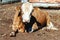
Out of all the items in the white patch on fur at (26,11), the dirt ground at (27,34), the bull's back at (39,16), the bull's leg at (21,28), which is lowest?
the dirt ground at (27,34)

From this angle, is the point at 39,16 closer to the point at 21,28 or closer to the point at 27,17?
the point at 21,28

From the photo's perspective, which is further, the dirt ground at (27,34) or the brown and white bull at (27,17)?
the dirt ground at (27,34)

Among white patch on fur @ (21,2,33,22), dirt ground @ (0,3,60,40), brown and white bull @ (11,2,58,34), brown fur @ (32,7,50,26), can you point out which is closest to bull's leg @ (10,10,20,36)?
brown and white bull @ (11,2,58,34)

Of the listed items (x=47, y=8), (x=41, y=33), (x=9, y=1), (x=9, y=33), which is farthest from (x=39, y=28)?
(x=9, y=1)

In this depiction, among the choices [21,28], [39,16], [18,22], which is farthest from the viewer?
[39,16]

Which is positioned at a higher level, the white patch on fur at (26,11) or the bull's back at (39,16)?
the white patch on fur at (26,11)

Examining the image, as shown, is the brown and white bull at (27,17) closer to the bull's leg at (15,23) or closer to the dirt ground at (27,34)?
the bull's leg at (15,23)

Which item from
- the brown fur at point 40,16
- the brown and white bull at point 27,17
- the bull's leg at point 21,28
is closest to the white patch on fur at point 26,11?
the brown and white bull at point 27,17

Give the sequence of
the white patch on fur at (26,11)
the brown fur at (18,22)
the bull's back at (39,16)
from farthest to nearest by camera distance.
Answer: the bull's back at (39,16) < the brown fur at (18,22) < the white patch on fur at (26,11)

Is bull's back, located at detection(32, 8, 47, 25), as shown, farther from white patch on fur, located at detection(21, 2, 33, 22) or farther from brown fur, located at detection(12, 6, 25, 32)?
white patch on fur, located at detection(21, 2, 33, 22)

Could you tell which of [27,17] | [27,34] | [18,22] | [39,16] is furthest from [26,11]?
[39,16]

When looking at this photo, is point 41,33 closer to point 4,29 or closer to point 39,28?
point 39,28

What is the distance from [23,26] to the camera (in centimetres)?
676

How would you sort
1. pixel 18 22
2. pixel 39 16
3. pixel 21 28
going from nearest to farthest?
pixel 18 22 < pixel 21 28 < pixel 39 16
